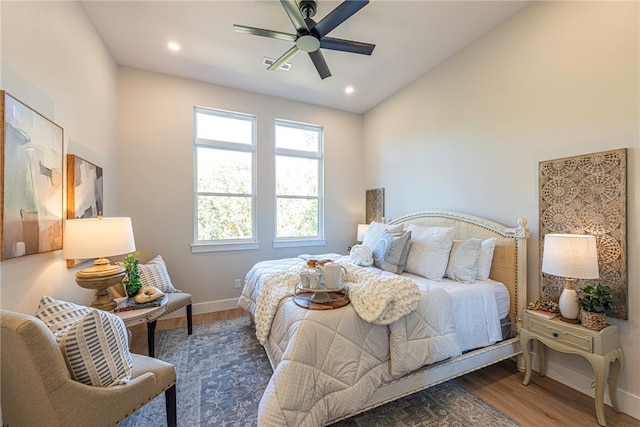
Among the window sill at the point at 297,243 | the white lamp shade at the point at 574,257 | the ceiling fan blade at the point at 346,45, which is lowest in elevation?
the window sill at the point at 297,243

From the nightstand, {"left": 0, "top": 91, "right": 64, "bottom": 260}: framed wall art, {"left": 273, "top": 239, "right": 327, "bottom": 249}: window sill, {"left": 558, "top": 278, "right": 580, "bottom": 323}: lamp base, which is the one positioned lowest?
the nightstand

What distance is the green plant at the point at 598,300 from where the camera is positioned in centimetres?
175

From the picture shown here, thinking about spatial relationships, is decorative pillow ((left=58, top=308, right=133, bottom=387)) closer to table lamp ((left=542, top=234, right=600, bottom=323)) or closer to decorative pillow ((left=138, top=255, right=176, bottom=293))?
decorative pillow ((left=138, top=255, right=176, bottom=293))

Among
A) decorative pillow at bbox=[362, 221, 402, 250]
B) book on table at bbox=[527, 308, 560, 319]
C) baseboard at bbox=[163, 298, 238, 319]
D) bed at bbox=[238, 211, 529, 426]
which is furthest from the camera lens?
baseboard at bbox=[163, 298, 238, 319]

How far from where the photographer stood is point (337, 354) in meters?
1.53

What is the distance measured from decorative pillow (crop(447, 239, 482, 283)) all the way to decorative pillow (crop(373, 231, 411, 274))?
1.41 ft

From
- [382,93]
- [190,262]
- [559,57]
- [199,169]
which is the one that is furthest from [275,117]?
[559,57]

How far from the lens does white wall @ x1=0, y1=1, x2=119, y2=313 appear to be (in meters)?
1.39

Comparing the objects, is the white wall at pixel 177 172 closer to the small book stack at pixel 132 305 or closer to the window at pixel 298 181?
the window at pixel 298 181

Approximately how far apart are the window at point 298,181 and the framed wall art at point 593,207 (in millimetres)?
3008

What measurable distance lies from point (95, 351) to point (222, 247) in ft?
8.52

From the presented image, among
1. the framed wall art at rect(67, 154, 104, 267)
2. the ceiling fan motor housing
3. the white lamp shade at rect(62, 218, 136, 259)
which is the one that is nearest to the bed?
the white lamp shade at rect(62, 218, 136, 259)

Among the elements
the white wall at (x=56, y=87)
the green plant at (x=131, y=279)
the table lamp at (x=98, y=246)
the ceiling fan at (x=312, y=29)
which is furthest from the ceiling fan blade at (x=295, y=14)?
the green plant at (x=131, y=279)

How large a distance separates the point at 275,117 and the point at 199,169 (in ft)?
4.61
